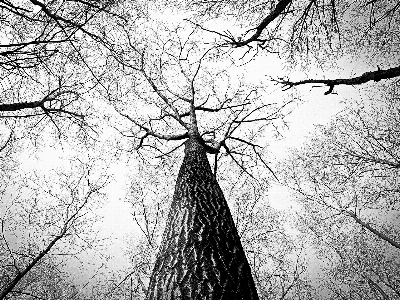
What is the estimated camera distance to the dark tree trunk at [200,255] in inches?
89.9

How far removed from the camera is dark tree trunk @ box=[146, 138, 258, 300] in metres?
2.28

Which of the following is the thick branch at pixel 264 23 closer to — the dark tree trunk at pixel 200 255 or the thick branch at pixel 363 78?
the thick branch at pixel 363 78

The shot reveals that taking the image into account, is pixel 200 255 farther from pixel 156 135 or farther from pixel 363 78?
pixel 156 135

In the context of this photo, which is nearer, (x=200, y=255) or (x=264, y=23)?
(x=200, y=255)

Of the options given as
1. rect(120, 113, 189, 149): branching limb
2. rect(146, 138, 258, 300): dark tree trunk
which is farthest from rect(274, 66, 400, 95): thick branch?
rect(120, 113, 189, 149): branching limb

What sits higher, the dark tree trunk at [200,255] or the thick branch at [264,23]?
the thick branch at [264,23]

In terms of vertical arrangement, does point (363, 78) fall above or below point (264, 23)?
below

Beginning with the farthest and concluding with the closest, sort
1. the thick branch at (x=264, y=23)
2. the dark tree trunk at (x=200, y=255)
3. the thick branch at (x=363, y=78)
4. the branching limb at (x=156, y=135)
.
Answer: the branching limb at (x=156, y=135) → the thick branch at (x=264, y=23) → the thick branch at (x=363, y=78) → the dark tree trunk at (x=200, y=255)

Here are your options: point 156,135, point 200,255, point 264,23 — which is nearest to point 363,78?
point 264,23

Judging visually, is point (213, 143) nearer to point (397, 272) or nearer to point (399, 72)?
point (399, 72)

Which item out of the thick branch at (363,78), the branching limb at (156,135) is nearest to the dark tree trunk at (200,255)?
the thick branch at (363,78)

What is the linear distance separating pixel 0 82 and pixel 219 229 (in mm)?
3978

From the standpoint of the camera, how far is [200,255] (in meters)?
2.56

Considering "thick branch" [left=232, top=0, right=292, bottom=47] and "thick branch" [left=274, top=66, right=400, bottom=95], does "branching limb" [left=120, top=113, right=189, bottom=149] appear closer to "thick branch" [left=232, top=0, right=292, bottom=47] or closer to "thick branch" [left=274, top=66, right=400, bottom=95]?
"thick branch" [left=232, top=0, right=292, bottom=47]
